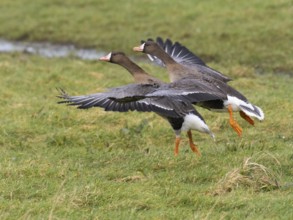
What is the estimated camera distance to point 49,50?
55.2ft

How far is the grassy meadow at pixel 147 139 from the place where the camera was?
6391 mm

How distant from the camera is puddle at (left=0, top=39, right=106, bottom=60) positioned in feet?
52.5

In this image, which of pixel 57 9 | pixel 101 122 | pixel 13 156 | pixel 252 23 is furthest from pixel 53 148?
pixel 57 9

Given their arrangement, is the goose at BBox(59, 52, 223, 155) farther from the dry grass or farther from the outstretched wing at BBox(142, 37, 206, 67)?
the outstretched wing at BBox(142, 37, 206, 67)

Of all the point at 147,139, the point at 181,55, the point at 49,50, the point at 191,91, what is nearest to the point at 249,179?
the point at 191,91

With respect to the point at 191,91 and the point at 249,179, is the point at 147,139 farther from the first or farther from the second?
the point at 249,179

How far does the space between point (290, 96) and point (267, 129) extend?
6.44ft

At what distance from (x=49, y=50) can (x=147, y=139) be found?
26.9 ft

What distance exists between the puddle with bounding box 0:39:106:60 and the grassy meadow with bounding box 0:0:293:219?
1.15 feet

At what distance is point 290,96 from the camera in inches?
441

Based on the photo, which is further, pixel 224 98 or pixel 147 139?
pixel 147 139

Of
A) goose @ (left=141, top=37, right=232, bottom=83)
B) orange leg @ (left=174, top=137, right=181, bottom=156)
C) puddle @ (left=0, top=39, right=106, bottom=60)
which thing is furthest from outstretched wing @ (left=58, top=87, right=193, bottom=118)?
puddle @ (left=0, top=39, right=106, bottom=60)

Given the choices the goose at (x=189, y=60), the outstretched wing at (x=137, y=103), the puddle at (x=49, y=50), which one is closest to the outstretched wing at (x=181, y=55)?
the goose at (x=189, y=60)

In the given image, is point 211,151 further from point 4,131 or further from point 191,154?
point 4,131
